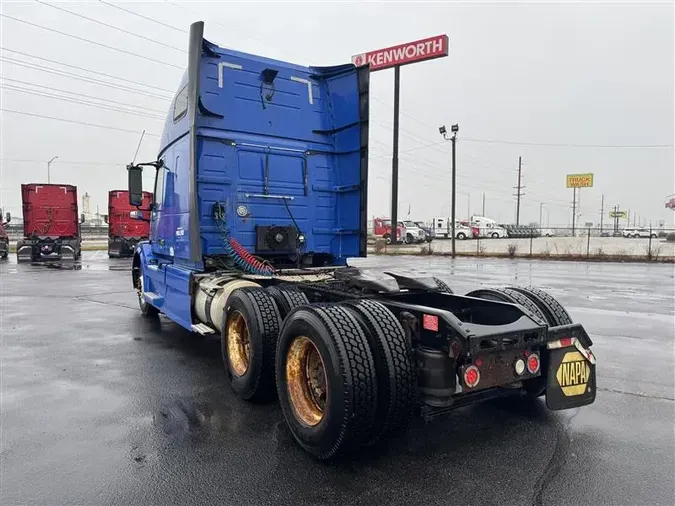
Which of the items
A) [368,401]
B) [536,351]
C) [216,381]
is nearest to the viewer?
[368,401]

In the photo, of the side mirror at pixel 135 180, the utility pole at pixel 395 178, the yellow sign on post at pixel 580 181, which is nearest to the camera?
the side mirror at pixel 135 180

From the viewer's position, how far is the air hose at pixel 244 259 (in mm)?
6004

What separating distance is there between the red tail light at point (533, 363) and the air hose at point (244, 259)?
331cm

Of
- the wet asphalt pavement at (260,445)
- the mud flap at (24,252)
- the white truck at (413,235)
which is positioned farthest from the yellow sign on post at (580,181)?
the wet asphalt pavement at (260,445)

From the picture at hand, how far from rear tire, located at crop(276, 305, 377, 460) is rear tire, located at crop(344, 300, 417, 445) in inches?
2.2

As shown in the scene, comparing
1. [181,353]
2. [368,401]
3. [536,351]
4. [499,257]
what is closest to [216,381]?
[181,353]

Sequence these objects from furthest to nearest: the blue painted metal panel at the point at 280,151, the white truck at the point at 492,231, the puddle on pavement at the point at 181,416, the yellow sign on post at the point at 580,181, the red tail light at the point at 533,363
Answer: the yellow sign on post at the point at 580,181 → the white truck at the point at 492,231 → the blue painted metal panel at the point at 280,151 → the puddle on pavement at the point at 181,416 → the red tail light at the point at 533,363

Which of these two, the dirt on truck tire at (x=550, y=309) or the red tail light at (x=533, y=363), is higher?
the dirt on truck tire at (x=550, y=309)

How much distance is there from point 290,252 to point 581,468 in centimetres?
426

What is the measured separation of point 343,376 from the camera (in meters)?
3.17

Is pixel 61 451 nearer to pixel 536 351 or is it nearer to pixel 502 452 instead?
pixel 502 452

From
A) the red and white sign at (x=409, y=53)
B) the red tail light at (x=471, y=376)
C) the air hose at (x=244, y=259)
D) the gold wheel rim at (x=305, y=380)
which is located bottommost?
the gold wheel rim at (x=305, y=380)

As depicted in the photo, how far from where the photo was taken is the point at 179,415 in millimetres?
4266

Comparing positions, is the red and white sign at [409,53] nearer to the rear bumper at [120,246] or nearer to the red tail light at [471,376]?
the rear bumper at [120,246]
